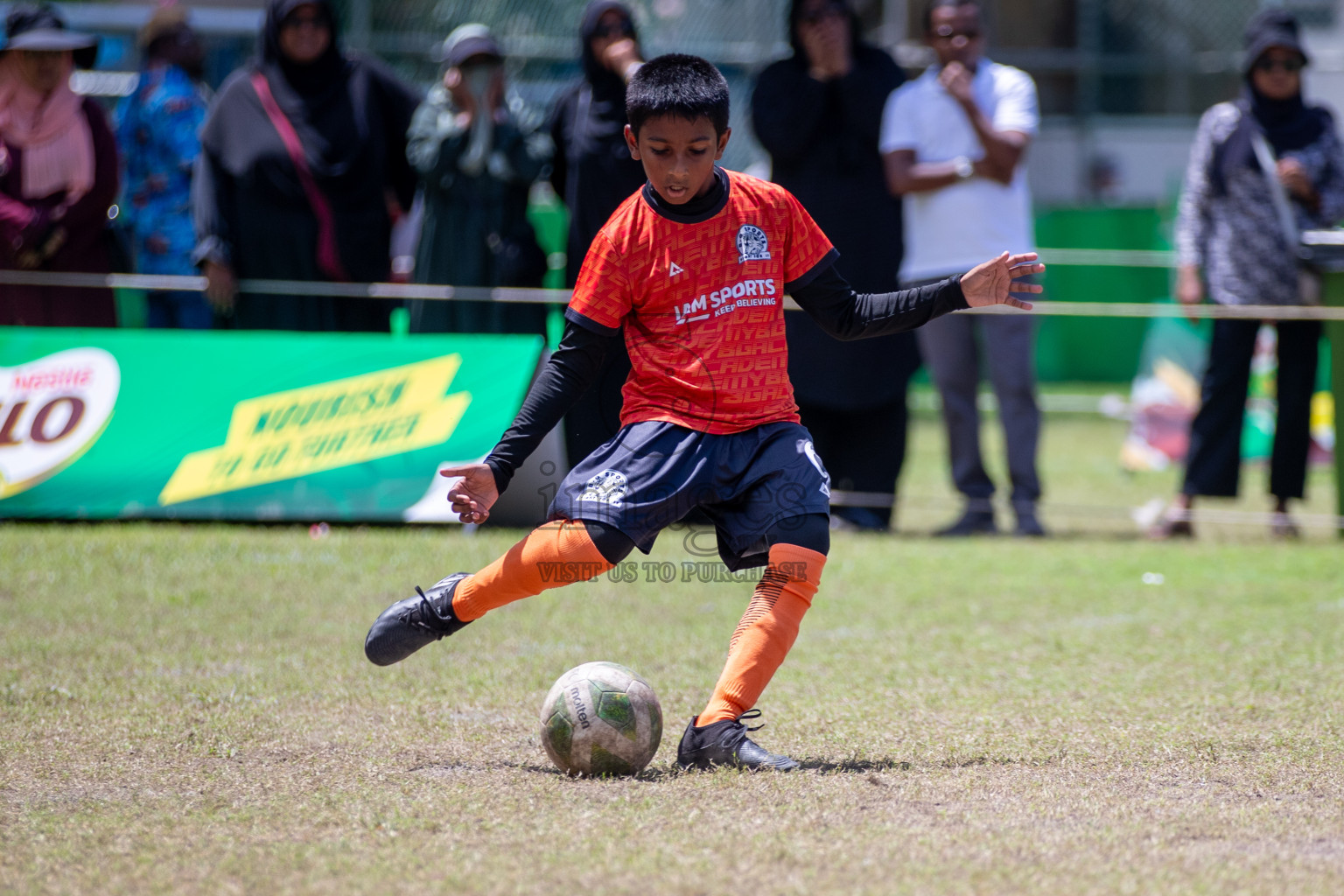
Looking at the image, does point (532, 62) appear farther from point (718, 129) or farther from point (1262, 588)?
point (718, 129)

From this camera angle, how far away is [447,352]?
7.99 metres

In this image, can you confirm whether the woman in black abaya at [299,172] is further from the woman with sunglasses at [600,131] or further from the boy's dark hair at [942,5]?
the boy's dark hair at [942,5]

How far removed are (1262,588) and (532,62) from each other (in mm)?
8997

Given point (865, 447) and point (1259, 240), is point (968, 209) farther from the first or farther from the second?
point (1259, 240)

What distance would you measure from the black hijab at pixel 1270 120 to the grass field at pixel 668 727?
7.37 feet

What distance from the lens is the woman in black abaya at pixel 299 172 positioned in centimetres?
827

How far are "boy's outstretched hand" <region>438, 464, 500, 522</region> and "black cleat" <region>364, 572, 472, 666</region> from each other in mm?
288

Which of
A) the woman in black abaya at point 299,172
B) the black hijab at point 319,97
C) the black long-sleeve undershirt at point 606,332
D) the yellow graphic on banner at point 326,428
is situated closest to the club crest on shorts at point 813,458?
the black long-sleeve undershirt at point 606,332

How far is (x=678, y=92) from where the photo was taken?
12.9 feet

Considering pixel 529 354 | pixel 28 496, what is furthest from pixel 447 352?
pixel 28 496

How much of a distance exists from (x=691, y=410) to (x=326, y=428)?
4.22 meters

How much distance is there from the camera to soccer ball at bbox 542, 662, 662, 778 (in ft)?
12.7

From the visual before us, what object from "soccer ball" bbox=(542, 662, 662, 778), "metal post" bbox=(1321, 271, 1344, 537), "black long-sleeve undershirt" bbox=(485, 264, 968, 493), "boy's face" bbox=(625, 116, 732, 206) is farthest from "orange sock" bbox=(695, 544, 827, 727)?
"metal post" bbox=(1321, 271, 1344, 537)

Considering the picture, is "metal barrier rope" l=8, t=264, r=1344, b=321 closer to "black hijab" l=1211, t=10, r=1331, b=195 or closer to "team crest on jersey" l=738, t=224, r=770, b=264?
"black hijab" l=1211, t=10, r=1331, b=195
